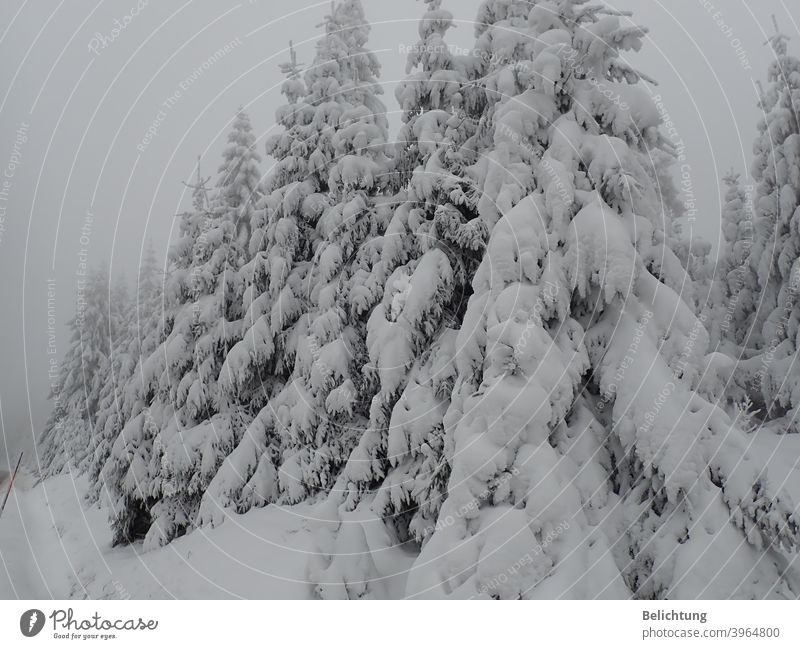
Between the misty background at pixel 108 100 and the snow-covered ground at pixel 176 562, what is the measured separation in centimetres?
125

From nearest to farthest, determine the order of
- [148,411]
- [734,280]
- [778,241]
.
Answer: [148,411]
[778,241]
[734,280]

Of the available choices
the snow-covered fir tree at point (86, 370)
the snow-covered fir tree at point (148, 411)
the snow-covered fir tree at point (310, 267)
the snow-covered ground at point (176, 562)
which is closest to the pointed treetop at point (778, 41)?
the snow-covered fir tree at point (310, 267)

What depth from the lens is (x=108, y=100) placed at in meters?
9.83

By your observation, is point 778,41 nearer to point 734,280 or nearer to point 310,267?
point 310,267

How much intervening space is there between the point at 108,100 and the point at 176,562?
→ 27.8 feet

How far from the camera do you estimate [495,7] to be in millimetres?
9406

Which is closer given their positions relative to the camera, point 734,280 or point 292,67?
point 292,67

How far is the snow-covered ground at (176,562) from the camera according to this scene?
Answer: 8.12 metres

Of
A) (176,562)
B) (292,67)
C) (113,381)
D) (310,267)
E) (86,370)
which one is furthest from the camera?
(86,370)

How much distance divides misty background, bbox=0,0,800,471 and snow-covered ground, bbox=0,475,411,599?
1252 millimetres

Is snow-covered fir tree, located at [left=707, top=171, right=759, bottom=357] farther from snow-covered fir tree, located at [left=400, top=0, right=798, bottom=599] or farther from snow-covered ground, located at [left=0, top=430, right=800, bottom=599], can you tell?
snow-covered fir tree, located at [left=400, top=0, right=798, bottom=599]

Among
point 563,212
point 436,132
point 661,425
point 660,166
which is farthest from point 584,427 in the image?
point 660,166

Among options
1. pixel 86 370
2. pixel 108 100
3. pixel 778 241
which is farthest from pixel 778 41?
pixel 86 370

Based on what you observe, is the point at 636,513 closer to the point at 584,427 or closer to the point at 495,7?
the point at 584,427
